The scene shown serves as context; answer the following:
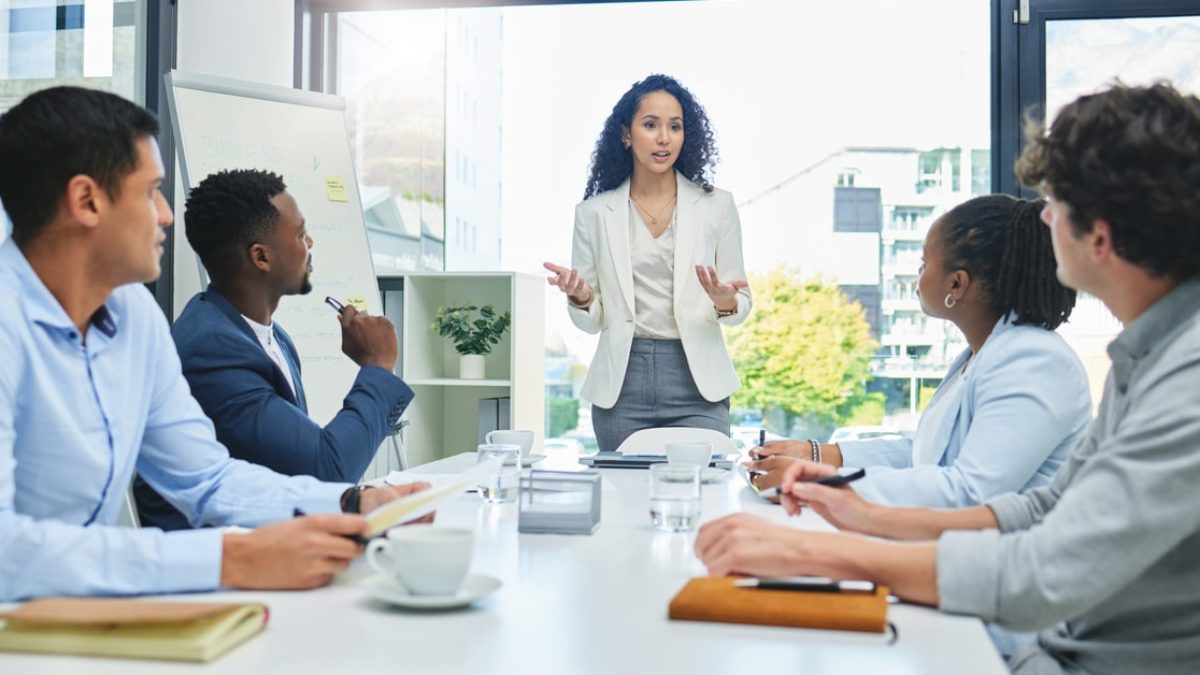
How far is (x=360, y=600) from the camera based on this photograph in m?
1.13

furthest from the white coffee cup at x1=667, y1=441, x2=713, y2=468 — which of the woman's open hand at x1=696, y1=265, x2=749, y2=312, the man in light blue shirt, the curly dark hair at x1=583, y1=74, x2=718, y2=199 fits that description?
the curly dark hair at x1=583, y1=74, x2=718, y2=199

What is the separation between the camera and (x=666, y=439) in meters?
3.02

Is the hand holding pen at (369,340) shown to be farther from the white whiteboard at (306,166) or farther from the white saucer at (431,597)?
the white whiteboard at (306,166)

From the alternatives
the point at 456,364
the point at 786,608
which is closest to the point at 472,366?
the point at 456,364

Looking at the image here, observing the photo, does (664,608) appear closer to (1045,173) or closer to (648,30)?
(1045,173)

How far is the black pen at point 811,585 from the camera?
1127mm

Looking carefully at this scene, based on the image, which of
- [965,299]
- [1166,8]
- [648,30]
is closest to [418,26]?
[648,30]

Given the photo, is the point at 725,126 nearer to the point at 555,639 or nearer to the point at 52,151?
the point at 52,151

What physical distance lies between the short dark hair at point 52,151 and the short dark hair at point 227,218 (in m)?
0.80

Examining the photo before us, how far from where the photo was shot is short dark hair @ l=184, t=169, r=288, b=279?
224 cm

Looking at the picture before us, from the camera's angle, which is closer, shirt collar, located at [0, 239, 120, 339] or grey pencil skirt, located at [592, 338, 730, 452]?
shirt collar, located at [0, 239, 120, 339]

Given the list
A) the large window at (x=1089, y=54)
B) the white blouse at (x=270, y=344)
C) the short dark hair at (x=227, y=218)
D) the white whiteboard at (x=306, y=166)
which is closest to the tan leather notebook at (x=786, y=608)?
the white blouse at (x=270, y=344)

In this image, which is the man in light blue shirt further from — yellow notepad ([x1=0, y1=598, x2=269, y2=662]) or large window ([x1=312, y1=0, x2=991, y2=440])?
large window ([x1=312, y1=0, x2=991, y2=440])

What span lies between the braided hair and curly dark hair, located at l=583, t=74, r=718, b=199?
1.57m
